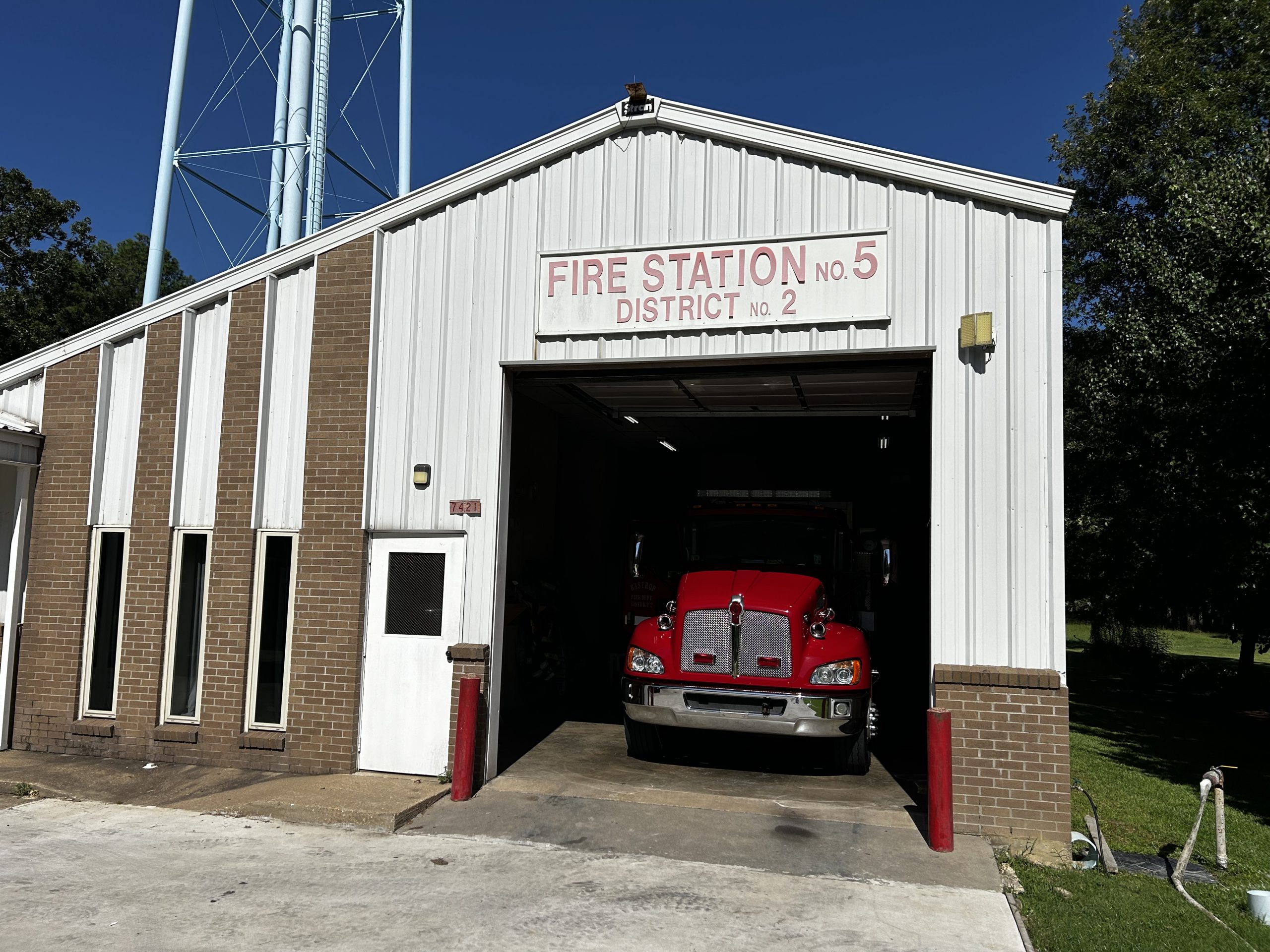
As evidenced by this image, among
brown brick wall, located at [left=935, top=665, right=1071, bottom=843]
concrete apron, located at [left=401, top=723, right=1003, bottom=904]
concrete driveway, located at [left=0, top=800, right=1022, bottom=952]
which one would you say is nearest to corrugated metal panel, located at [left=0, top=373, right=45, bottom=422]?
concrete driveway, located at [left=0, top=800, right=1022, bottom=952]

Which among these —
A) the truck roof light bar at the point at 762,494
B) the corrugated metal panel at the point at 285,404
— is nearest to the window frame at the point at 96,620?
the corrugated metal panel at the point at 285,404

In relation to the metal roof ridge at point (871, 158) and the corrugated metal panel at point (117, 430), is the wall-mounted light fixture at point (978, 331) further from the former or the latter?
the corrugated metal panel at point (117, 430)

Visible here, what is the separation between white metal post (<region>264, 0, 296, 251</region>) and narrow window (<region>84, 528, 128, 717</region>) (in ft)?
40.4

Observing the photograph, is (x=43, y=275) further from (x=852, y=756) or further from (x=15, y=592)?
(x=852, y=756)

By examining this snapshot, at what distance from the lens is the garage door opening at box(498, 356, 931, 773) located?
1064 centimetres

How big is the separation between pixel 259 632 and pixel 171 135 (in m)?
14.4

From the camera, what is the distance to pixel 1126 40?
2075 cm

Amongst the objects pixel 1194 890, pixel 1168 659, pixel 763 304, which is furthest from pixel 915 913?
pixel 1168 659

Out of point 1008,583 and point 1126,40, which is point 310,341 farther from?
point 1126,40

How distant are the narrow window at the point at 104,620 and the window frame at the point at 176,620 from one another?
1.71 feet

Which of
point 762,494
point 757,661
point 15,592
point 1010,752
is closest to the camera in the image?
point 1010,752

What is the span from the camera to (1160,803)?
9.80 m

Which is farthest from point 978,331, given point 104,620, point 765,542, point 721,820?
point 104,620

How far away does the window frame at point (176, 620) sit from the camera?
31.3ft
